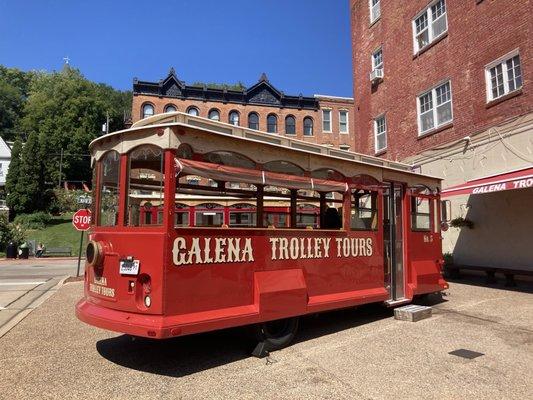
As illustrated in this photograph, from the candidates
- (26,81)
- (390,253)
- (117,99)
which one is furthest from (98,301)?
(26,81)

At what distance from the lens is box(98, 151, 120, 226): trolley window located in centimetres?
570

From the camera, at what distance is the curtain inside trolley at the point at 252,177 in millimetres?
5352

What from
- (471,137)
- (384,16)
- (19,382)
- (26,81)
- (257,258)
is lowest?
(19,382)

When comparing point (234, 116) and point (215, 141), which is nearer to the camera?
point (215, 141)

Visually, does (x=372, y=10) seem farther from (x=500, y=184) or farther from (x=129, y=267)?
(x=129, y=267)

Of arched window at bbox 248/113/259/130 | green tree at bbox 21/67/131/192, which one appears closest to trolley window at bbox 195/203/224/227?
arched window at bbox 248/113/259/130

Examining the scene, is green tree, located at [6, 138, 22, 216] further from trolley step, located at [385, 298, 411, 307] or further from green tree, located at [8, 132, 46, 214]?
trolley step, located at [385, 298, 411, 307]

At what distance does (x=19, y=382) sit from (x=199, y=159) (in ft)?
10.3

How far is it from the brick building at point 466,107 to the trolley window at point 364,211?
4245 millimetres

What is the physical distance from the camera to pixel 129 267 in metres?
5.16

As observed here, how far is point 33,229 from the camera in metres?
34.6

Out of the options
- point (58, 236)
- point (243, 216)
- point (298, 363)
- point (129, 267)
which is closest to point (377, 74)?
point (243, 216)

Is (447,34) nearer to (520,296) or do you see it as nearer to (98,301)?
(520,296)

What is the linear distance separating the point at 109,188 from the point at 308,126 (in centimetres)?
3606
